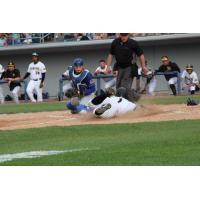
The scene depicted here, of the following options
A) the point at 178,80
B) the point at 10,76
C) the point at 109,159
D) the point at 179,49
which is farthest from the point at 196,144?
the point at 179,49

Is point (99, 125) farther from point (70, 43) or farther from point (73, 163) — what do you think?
point (70, 43)

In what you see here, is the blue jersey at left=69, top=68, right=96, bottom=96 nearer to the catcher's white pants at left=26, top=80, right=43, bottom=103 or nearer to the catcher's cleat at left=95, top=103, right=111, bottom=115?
the catcher's cleat at left=95, top=103, right=111, bottom=115

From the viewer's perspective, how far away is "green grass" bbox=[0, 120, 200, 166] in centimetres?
802

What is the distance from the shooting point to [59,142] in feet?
33.6

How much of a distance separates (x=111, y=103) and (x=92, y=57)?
68.2 ft

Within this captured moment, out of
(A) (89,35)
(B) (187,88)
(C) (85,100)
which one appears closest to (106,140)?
(C) (85,100)

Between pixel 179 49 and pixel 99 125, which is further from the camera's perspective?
pixel 179 49

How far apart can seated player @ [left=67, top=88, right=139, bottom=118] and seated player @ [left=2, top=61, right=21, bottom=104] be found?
1327cm

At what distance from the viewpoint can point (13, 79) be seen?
1096 inches

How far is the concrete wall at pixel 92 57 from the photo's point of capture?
104 ft

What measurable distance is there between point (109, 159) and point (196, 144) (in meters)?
1.58

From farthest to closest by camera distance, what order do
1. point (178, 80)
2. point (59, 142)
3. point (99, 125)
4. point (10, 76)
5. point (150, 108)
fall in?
point (10, 76) → point (178, 80) → point (150, 108) → point (99, 125) → point (59, 142)

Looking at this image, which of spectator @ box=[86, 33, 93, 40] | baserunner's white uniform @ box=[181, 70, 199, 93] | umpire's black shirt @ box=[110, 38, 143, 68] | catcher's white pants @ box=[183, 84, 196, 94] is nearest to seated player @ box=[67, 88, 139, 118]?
umpire's black shirt @ box=[110, 38, 143, 68]

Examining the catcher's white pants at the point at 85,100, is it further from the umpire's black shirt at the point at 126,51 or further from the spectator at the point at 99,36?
the spectator at the point at 99,36
